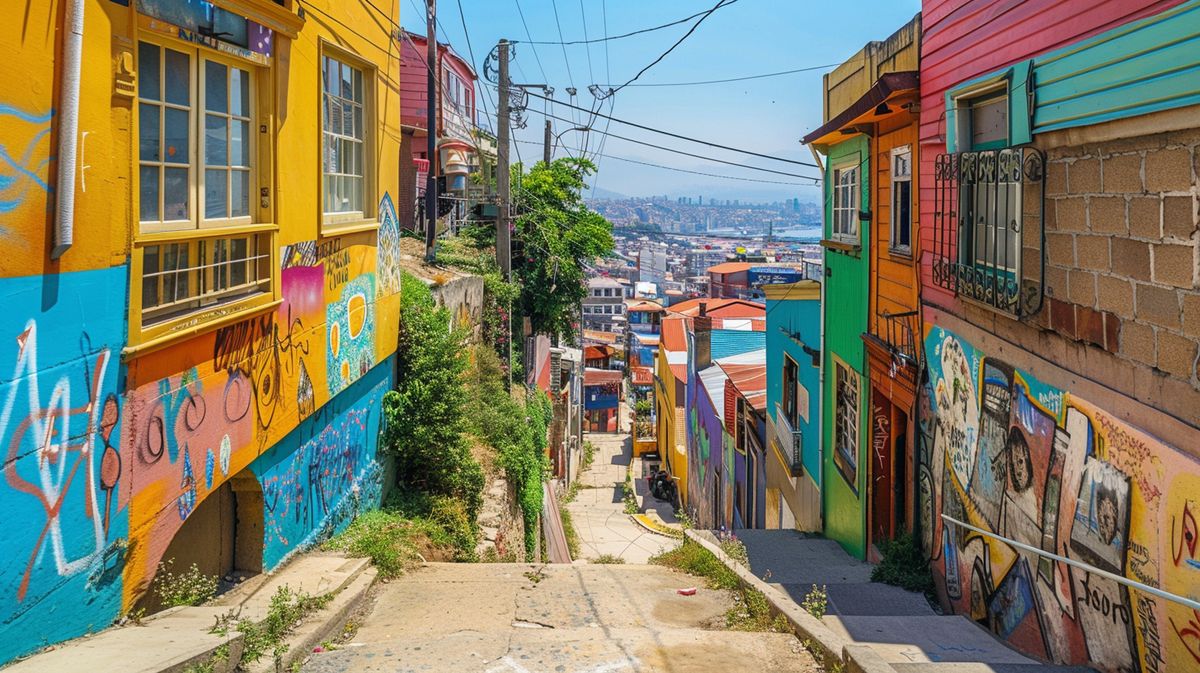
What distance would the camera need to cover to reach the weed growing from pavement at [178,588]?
5.93 meters

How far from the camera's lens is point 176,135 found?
5945 millimetres

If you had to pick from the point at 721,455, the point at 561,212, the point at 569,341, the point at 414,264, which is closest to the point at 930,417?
the point at 414,264

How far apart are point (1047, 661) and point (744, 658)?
83.5 inches

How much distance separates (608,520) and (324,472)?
1666 centimetres

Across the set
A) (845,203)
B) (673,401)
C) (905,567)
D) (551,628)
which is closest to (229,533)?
(551,628)

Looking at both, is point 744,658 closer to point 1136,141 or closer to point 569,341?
point 1136,141

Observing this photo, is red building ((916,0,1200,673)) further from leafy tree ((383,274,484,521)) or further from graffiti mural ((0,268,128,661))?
leafy tree ((383,274,484,521))

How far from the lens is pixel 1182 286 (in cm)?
490

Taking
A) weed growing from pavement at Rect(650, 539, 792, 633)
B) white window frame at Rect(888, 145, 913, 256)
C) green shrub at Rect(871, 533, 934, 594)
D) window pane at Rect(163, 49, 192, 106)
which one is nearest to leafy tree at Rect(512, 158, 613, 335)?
white window frame at Rect(888, 145, 913, 256)

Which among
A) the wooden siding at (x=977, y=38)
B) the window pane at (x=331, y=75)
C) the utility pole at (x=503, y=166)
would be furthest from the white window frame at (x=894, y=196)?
the utility pole at (x=503, y=166)

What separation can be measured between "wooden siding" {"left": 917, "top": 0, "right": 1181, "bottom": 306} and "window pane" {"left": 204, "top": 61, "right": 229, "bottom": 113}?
18.8ft

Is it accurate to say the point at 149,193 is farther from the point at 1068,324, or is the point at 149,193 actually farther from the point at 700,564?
the point at 700,564

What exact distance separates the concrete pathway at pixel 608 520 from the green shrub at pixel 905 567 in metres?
3.75

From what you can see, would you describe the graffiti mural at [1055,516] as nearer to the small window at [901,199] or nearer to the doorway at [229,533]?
the small window at [901,199]
